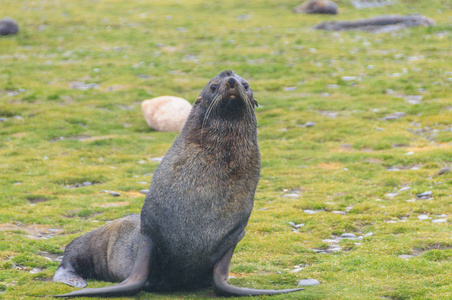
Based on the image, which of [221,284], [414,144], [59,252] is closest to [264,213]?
[59,252]

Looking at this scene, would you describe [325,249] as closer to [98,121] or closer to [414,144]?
[414,144]

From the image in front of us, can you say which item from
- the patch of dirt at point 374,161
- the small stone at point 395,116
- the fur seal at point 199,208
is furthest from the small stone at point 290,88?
the fur seal at point 199,208

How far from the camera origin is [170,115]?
54.3 feet

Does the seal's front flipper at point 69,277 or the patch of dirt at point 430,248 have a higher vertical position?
the seal's front flipper at point 69,277

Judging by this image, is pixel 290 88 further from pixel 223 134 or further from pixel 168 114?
pixel 223 134

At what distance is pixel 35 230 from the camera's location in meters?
9.05

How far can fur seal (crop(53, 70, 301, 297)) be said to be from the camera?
6223 mm

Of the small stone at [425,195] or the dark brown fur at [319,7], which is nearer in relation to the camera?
the small stone at [425,195]

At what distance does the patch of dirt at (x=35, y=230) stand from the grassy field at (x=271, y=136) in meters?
0.03

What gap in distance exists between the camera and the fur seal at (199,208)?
6223mm

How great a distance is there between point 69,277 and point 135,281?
1.20 m

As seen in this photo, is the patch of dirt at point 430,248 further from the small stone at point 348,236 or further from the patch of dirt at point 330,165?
the patch of dirt at point 330,165

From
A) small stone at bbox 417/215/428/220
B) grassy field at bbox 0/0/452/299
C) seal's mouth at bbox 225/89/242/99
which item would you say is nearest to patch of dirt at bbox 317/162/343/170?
grassy field at bbox 0/0/452/299

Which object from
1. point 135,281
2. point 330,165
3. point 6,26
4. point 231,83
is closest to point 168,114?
point 330,165
